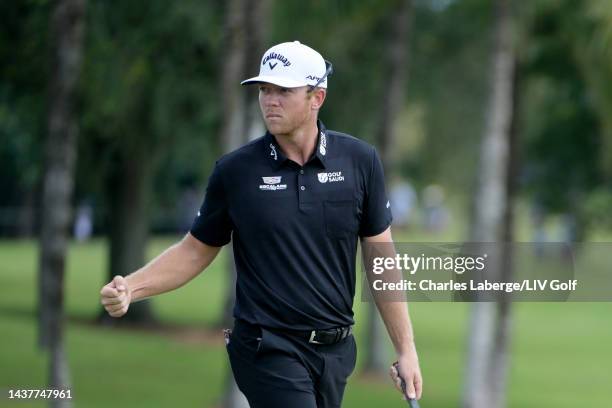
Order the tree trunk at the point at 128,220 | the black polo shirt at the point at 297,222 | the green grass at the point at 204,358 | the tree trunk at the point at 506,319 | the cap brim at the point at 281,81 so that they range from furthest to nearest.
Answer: the tree trunk at the point at 128,220 → the green grass at the point at 204,358 → the tree trunk at the point at 506,319 → the black polo shirt at the point at 297,222 → the cap brim at the point at 281,81

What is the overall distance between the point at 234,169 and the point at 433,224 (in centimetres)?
5468

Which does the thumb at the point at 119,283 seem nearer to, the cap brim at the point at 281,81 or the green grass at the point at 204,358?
the cap brim at the point at 281,81

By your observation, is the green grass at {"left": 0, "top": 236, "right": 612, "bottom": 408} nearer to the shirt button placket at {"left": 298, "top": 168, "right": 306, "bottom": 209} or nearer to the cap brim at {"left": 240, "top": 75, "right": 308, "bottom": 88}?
the shirt button placket at {"left": 298, "top": 168, "right": 306, "bottom": 209}

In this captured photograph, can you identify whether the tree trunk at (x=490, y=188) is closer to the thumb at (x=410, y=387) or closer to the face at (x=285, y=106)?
the thumb at (x=410, y=387)

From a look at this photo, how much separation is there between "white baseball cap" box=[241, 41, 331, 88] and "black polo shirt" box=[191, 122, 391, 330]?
25 cm

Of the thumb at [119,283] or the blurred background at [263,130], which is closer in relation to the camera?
the thumb at [119,283]

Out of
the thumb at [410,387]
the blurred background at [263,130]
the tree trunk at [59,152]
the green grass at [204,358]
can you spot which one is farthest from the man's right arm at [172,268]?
the tree trunk at [59,152]

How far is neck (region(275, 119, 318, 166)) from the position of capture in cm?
511

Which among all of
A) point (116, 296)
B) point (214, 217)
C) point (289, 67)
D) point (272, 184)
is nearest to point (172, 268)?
point (214, 217)

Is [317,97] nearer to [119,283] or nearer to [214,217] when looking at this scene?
[214,217]

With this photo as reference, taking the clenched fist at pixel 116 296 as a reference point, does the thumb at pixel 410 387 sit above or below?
below

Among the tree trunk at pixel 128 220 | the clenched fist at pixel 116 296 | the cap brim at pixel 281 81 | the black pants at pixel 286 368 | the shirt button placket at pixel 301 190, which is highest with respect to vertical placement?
the cap brim at pixel 281 81

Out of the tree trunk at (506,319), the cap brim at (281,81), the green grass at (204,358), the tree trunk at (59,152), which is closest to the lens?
the cap brim at (281,81)

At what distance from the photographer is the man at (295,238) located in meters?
5.04
